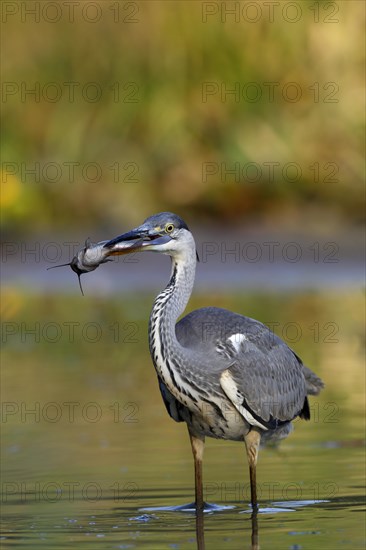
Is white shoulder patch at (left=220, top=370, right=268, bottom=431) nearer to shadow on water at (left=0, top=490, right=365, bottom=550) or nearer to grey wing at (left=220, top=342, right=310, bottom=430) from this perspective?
grey wing at (left=220, top=342, right=310, bottom=430)

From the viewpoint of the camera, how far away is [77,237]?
67.3 ft

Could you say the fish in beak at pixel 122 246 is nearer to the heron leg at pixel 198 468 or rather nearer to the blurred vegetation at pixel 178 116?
the heron leg at pixel 198 468

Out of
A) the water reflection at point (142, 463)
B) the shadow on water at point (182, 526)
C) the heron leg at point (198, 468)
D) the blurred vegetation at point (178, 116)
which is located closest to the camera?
the shadow on water at point (182, 526)

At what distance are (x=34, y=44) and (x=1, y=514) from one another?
49.8 feet

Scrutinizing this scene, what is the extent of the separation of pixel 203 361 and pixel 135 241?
71 cm

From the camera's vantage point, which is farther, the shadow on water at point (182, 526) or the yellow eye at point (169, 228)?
the yellow eye at point (169, 228)

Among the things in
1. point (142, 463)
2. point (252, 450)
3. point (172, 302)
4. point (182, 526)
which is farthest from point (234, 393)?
point (142, 463)

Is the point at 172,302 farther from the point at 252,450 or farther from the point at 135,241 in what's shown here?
the point at 252,450

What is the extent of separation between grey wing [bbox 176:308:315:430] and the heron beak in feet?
1.80

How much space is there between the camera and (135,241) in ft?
27.2

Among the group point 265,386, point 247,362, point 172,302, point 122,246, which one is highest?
point 122,246

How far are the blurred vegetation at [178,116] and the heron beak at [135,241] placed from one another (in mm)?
12245

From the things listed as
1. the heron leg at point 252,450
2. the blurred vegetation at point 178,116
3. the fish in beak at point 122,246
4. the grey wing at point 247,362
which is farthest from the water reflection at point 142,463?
the blurred vegetation at point 178,116

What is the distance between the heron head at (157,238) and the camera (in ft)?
27.1
